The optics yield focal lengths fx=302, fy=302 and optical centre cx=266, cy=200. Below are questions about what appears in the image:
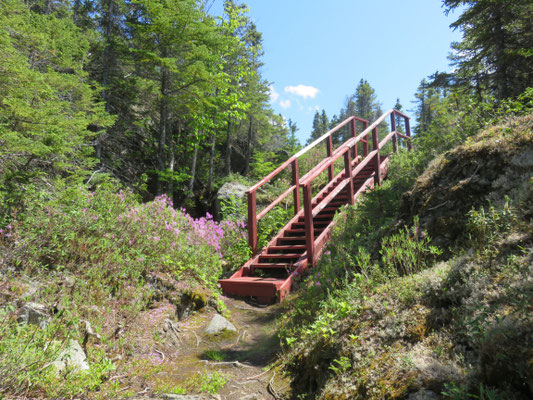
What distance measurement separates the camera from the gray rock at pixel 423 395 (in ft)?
5.36

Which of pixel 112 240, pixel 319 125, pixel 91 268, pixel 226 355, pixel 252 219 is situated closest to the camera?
pixel 226 355

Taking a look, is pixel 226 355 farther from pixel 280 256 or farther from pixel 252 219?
pixel 252 219

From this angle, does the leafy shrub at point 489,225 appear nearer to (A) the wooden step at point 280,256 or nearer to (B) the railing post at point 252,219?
(A) the wooden step at point 280,256

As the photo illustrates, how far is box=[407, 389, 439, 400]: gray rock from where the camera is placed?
163 cm

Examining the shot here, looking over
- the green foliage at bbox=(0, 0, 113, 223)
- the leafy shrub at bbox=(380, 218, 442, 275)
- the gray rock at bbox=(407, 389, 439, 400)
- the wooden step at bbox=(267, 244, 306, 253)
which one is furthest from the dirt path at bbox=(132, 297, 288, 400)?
the green foliage at bbox=(0, 0, 113, 223)

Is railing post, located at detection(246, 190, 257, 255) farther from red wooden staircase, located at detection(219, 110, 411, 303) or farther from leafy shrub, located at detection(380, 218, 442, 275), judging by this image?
leafy shrub, located at detection(380, 218, 442, 275)

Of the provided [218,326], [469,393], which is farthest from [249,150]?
[469,393]

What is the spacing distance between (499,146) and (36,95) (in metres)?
7.05

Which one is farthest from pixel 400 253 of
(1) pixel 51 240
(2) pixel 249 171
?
(2) pixel 249 171

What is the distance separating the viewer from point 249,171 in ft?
60.1

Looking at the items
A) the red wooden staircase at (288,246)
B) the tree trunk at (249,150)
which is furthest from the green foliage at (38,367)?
the tree trunk at (249,150)

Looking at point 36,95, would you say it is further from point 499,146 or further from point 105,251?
point 499,146

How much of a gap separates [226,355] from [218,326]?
2.23 ft

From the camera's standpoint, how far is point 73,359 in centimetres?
252
